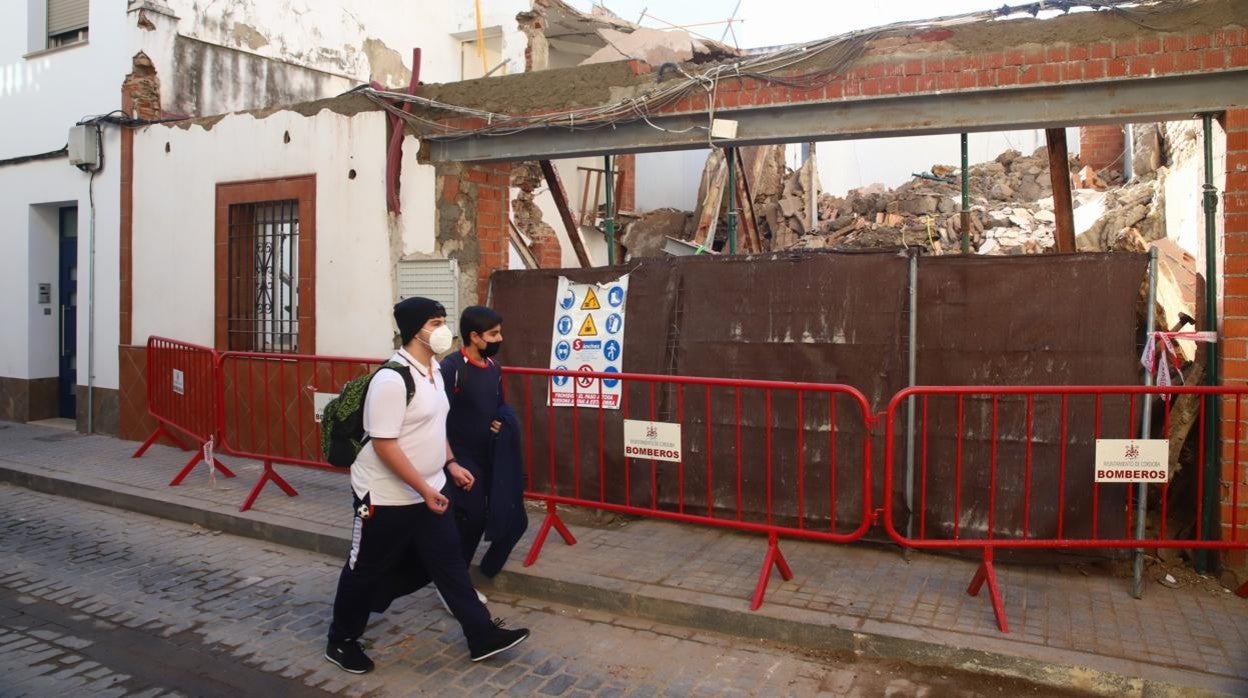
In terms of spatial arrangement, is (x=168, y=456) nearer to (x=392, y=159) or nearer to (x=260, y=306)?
(x=260, y=306)

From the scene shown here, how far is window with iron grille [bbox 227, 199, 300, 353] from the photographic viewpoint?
9523mm

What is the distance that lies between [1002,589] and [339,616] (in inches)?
146

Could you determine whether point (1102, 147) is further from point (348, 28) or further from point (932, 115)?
point (348, 28)

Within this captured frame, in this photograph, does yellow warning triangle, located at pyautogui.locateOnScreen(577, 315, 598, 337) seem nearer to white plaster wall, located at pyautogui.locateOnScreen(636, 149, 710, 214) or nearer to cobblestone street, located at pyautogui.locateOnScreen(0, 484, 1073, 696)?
cobblestone street, located at pyautogui.locateOnScreen(0, 484, 1073, 696)

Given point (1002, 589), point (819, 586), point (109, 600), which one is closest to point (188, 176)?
point (109, 600)

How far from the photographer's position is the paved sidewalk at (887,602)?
441cm

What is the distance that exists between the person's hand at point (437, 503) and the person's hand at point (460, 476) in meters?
0.36

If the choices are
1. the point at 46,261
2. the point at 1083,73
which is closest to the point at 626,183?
the point at 46,261

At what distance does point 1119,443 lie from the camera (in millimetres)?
4938

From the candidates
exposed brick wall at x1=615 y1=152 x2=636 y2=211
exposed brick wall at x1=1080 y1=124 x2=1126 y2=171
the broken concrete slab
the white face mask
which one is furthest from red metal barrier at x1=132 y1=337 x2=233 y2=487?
exposed brick wall at x1=1080 y1=124 x2=1126 y2=171

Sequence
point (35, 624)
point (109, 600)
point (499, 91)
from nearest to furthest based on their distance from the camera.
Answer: point (35, 624) < point (109, 600) < point (499, 91)

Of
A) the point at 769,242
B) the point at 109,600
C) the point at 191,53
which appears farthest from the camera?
the point at 769,242

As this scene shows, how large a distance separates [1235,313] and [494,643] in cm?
459

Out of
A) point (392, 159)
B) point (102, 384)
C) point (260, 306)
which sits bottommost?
point (102, 384)
